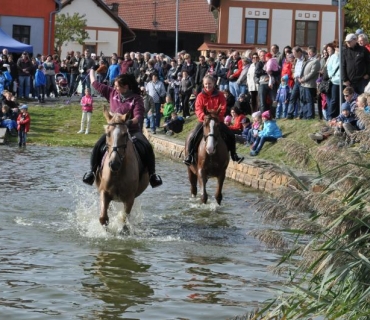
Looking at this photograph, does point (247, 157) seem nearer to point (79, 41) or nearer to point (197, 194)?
point (197, 194)

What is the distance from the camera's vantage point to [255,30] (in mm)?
66438

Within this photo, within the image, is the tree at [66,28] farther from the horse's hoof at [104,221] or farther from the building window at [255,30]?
the horse's hoof at [104,221]

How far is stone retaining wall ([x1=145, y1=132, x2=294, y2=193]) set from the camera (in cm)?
717

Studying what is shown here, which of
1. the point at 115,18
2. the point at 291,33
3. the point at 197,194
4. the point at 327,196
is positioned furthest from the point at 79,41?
the point at 327,196

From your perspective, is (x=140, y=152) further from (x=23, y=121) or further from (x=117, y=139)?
(x=23, y=121)

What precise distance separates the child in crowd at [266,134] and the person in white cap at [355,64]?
236cm

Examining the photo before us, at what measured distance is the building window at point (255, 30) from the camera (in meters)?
66.2

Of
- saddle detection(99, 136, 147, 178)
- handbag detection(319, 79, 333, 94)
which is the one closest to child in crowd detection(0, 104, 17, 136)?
handbag detection(319, 79, 333, 94)

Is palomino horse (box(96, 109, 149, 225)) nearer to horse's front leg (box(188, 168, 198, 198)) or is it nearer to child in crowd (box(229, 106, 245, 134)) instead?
horse's front leg (box(188, 168, 198, 198))

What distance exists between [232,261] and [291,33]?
185ft

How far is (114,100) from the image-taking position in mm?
14891

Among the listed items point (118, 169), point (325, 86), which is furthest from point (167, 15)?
point (118, 169)

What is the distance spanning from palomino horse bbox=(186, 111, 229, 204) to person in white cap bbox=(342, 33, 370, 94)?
5.86 meters

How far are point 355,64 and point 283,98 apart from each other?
471 centimetres
